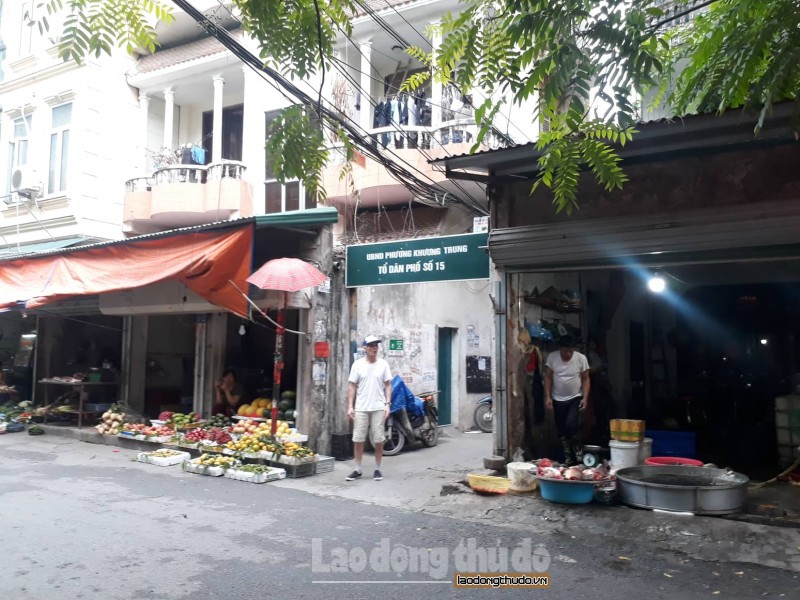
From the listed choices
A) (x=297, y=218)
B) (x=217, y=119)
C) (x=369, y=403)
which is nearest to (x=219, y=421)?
(x=369, y=403)

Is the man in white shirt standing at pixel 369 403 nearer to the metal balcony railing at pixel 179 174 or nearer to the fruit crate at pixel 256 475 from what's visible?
the fruit crate at pixel 256 475

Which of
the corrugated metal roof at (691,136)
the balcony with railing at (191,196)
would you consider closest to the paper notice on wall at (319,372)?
the corrugated metal roof at (691,136)

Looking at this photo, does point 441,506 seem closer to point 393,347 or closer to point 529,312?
point 529,312

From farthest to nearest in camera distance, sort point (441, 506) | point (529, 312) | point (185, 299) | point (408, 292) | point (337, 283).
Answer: point (408, 292), point (185, 299), point (337, 283), point (529, 312), point (441, 506)

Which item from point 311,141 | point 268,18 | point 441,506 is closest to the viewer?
point 268,18

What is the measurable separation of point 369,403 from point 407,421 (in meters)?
2.64

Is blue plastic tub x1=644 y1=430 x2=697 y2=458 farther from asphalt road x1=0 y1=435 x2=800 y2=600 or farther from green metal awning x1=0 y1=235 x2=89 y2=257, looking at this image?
green metal awning x1=0 y1=235 x2=89 y2=257

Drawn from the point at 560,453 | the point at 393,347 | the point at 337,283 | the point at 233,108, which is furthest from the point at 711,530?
the point at 233,108

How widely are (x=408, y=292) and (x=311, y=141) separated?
26.8 feet

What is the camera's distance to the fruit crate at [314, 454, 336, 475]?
29.5 ft

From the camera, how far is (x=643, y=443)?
303 inches

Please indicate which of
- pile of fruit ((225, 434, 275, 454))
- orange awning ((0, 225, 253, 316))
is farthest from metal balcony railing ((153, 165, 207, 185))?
pile of fruit ((225, 434, 275, 454))

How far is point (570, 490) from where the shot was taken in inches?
258

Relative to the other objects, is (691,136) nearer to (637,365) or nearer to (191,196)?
(637,365)
